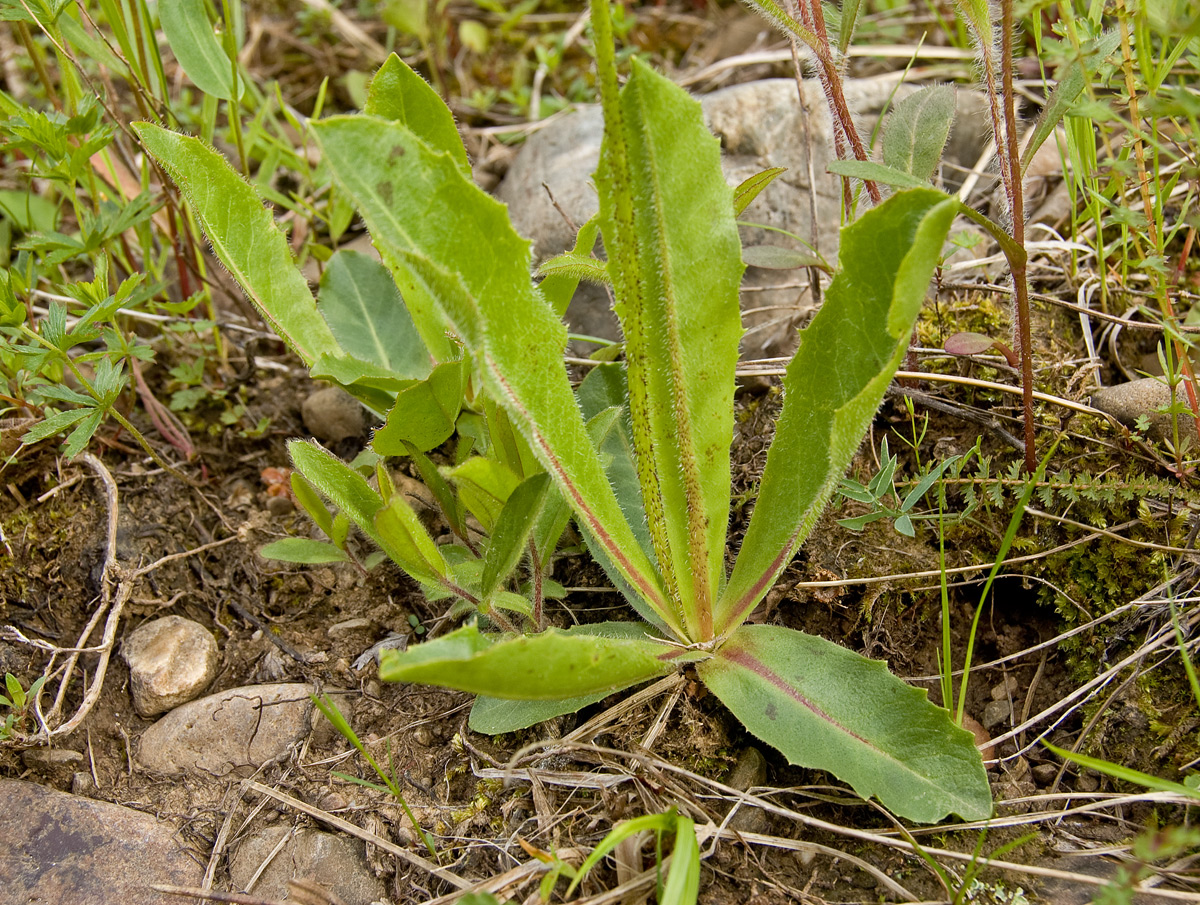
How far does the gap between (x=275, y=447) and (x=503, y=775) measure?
1.23 m

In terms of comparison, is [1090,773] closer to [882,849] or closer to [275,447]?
[882,849]

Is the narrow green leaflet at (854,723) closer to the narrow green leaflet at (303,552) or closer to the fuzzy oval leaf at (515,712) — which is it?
the fuzzy oval leaf at (515,712)

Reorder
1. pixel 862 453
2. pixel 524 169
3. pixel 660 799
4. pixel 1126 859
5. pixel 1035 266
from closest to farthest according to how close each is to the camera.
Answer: pixel 1126 859 → pixel 660 799 → pixel 862 453 → pixel 1035 266 → pixel 524 169

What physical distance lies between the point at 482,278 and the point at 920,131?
3.24 ft

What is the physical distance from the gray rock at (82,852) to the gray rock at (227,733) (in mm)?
136

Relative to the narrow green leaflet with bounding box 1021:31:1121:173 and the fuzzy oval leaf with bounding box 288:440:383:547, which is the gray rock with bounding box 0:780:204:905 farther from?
the narrow green leaflet with bounding box 1021:31:1121:173

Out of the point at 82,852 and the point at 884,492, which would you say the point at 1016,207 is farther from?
the point at 82,852

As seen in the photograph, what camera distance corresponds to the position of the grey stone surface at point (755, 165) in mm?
2619

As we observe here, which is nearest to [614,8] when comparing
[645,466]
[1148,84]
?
[1148,84]

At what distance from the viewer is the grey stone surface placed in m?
2.62

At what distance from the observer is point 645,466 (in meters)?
1.65

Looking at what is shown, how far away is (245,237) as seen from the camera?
1.96 m

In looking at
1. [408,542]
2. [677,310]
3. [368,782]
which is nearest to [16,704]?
[368,782]

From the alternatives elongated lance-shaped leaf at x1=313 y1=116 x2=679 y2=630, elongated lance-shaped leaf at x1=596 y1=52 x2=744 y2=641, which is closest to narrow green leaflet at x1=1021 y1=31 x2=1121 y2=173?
elongated lance-shaped leaf at x1=596 y1=52 x2=744 y2=641
